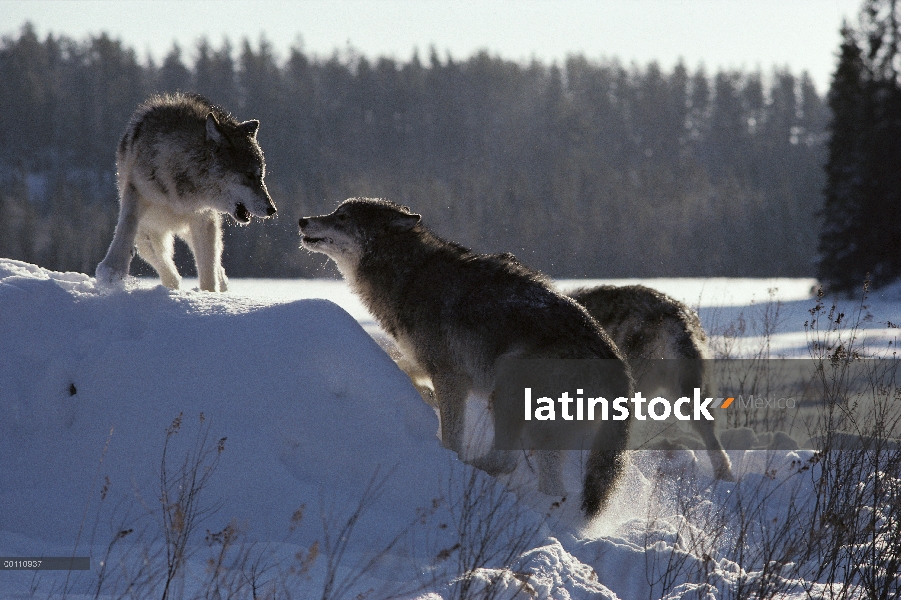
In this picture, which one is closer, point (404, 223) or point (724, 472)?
point (404, 223)

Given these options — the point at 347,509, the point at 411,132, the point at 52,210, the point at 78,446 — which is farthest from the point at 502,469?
the point at 411,132

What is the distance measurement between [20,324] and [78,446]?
113 cm

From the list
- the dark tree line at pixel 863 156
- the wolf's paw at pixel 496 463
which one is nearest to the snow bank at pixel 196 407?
the wolf's paw at pixel 496 463

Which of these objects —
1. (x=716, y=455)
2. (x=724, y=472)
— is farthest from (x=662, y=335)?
(x=724, y=472)

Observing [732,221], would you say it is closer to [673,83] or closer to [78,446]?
[673,83]

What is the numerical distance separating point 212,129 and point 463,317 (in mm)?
2738

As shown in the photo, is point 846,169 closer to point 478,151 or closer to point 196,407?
point 196,407

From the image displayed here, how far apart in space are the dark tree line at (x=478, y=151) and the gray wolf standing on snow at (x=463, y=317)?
4312 centimetres

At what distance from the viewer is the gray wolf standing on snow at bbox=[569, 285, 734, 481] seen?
7867 mm

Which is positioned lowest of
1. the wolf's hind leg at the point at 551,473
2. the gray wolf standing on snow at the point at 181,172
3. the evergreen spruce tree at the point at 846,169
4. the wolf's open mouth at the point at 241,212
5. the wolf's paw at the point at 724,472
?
the wolf's paw at the point at 724,472

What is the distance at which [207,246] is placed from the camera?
7.11 metres

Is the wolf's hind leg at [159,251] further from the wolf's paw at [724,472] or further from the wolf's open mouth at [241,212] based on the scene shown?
the wolf's paw at [724,472]

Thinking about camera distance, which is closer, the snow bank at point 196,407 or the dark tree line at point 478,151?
the snow bank at point 196,407

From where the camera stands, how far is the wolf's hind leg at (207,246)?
7039 mm
